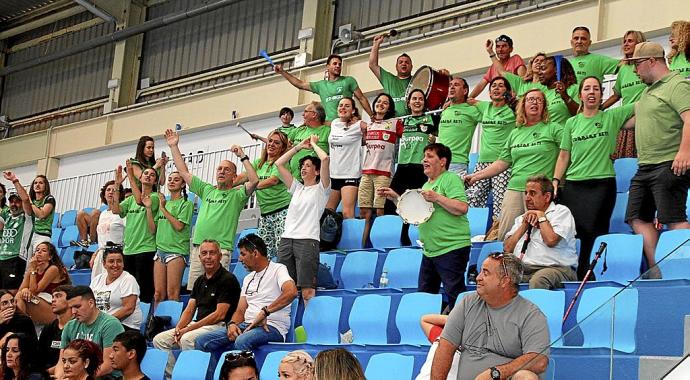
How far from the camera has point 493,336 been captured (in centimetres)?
451

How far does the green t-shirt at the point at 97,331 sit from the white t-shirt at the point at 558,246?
2.78 m

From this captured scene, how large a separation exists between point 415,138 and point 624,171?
70.7 inches

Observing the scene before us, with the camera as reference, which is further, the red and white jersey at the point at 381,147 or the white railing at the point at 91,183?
the white railing at the point at 91,183

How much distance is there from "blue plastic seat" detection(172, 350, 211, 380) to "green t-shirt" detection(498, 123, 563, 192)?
2456 mm

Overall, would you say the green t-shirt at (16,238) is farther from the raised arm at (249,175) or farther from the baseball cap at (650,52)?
the baseball cap at (650,52)

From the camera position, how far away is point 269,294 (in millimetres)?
6891

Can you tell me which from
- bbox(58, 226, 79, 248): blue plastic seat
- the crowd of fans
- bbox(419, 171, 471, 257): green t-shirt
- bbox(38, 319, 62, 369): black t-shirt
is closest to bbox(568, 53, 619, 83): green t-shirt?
the crowd of fans

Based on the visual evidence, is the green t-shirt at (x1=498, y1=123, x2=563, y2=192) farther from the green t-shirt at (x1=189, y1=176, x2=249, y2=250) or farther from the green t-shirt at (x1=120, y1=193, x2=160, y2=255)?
the green t-shirt at (x1=120, y1=193, x2=160, y2=255)

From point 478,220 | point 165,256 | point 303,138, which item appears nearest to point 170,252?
point 165,256

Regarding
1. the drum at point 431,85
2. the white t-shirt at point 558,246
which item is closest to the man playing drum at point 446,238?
the white t-shirt at point 558,246

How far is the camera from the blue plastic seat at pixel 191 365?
6.58 metres

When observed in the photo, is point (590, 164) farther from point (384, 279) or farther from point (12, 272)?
point (12, 272)

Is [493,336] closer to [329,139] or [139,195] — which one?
[329,139]

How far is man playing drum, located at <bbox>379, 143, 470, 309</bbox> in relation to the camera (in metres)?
6.19
